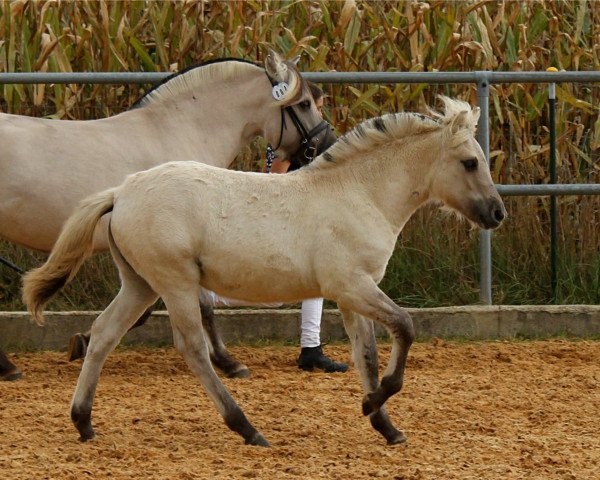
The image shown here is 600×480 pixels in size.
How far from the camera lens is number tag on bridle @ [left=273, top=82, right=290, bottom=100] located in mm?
7441

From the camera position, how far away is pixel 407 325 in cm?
521

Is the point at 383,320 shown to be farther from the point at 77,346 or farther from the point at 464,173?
the point at 77,346

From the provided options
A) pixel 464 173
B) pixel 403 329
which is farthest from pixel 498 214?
pixel 403 329

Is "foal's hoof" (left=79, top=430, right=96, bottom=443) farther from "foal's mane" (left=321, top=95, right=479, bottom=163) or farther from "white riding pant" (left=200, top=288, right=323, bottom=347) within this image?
"white riding pant" (left=200, top=288, right=323, bottom=347)

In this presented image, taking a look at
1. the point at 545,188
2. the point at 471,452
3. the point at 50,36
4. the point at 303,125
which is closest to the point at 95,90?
the point at 50,36

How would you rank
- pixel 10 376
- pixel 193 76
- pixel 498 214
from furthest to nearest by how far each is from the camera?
pixel 193 76 < pixel 10 376 < pixel 498 214

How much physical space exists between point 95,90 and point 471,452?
15.5ft

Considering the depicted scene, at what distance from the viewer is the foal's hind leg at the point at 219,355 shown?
7.13 metres

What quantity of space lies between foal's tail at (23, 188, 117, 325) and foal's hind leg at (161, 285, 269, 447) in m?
0.49

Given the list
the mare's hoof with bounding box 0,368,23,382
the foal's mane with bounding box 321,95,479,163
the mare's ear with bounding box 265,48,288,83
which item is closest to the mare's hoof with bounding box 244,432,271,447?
the foal's mane with bounding box 321,95,479,163

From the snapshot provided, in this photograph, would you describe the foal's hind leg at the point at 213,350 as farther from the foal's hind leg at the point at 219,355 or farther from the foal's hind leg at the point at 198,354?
the foal's hind leg at the point at 198,354

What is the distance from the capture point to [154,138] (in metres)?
7.30

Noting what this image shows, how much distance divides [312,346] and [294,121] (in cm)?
139

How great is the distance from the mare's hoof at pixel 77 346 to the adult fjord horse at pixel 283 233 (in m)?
1.43
